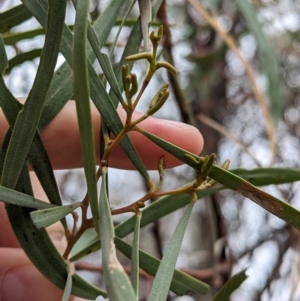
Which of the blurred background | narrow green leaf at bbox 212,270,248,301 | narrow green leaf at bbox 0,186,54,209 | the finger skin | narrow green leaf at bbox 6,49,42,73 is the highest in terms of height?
the blurred background

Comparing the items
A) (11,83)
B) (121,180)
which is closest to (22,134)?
(11,83)

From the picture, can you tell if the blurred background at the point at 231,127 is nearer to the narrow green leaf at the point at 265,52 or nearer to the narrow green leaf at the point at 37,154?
the narrow green leaf at the point at 265,52

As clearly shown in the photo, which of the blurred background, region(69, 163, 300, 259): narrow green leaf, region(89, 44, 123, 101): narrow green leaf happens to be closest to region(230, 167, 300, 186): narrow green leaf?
region(69, 163, 300, 259): narrow green leaf

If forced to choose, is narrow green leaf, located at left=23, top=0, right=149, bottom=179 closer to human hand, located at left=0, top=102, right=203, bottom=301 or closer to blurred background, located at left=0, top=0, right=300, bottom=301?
human hand, located at left=0, top=102, right=203, bottom=301

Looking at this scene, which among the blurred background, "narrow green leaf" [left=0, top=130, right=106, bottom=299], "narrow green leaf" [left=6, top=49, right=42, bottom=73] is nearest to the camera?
"narrow green leaf" [left=0, top=130, right=106, bottom=299]

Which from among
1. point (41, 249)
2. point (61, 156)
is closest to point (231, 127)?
point (61, 156)

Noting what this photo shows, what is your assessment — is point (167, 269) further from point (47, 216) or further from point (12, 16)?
point (12, 16)
